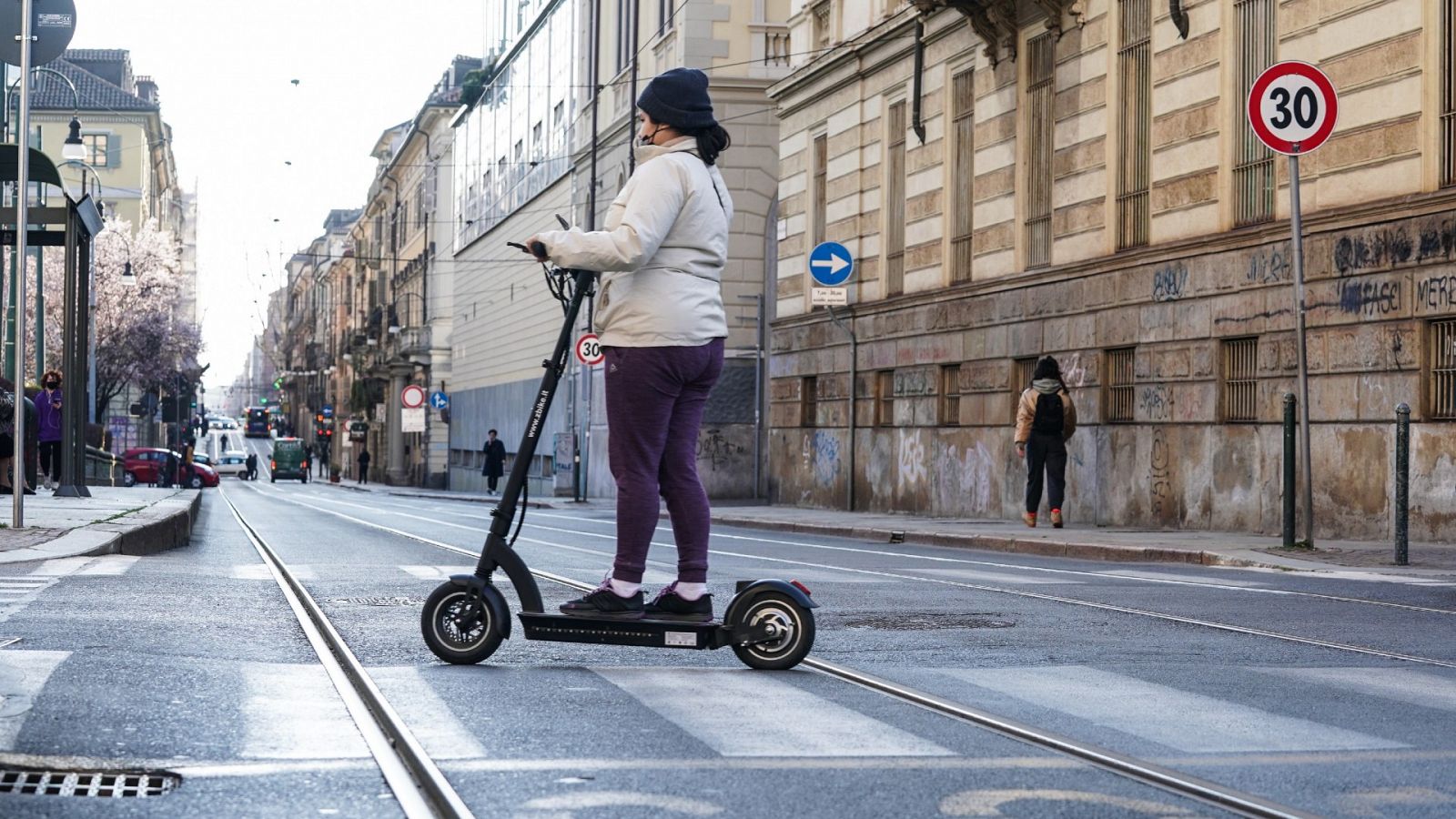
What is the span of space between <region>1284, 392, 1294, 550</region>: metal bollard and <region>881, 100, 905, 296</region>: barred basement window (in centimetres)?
1423

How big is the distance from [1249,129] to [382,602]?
1302cm

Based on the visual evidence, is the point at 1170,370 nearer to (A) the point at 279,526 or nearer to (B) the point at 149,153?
(A) the point at 279,526

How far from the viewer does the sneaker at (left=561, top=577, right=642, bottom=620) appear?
261 inches

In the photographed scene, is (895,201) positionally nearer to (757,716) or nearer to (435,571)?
(435,571)

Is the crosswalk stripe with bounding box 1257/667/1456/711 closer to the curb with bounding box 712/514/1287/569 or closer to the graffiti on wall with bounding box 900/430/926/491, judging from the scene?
the curb with bounding box 712/514/1287/569

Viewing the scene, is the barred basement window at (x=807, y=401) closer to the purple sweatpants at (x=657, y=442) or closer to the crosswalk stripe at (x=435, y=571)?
the crosswalk stripe at (x=435, y=571)

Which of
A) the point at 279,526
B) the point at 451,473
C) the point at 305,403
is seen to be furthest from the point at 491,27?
the point at 305,403

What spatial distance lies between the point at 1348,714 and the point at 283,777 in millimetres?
3174

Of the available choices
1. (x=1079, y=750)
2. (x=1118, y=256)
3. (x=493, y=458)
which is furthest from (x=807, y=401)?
(x=1079, y=750)

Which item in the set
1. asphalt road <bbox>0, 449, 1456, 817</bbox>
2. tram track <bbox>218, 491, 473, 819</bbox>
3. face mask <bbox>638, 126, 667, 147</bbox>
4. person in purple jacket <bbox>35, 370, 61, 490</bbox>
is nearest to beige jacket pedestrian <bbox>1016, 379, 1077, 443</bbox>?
asphalt road <bbox>0, 449, 1456, 817</bbox>

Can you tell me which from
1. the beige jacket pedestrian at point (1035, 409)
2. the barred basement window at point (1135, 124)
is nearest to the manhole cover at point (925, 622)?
the beige jacket pedestrian at point (1035, 409)

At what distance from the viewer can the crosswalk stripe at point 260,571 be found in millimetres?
11508

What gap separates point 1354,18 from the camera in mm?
17891

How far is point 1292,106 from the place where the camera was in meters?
15.3
